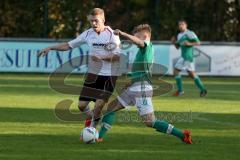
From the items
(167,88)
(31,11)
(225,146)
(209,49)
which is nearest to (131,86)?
(225,146)

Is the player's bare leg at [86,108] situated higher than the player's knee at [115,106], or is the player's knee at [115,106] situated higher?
the player's knee at [115,106]

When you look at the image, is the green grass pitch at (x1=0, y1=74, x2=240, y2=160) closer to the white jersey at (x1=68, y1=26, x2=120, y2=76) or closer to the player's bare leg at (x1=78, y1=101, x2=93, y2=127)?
the player's bare leg at (x1=78, y1=101, x2=93, y2=127)

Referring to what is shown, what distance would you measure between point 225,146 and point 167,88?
14.1 ft

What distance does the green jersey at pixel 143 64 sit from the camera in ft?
42.7

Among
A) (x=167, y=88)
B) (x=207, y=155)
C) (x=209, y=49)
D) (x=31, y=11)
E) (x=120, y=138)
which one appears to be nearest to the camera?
(x=207, y=155)

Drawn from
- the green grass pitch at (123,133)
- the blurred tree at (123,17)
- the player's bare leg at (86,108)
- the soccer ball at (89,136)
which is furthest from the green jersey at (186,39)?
the blurred tree at (123,17)

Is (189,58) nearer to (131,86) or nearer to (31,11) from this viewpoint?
(131,86)

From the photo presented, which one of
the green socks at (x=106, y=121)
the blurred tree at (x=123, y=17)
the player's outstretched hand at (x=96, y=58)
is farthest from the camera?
the blurred tree at (x=123, y=17)

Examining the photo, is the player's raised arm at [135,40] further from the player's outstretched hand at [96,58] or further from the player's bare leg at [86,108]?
the player's bare leg at [86,108]

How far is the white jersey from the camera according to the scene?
1366 cm

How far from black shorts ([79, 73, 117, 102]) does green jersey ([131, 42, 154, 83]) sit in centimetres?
57

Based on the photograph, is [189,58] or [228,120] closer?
[228,120]

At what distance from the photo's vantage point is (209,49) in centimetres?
3578

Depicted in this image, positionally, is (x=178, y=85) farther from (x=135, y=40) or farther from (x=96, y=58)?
(x=135, y=40)
